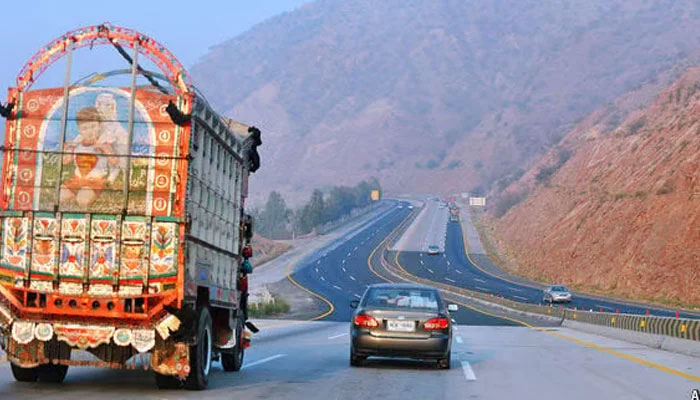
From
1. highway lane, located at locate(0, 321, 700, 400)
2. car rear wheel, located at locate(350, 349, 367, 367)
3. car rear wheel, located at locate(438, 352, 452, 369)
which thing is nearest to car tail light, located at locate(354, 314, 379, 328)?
car rear wheel, located at locate(350, 349, 367, 367)

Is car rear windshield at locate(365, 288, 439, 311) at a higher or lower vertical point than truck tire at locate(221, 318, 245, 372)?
higher

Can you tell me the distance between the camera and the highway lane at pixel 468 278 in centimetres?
6000

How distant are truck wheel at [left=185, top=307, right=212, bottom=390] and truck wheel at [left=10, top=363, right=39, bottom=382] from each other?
2.07 metres

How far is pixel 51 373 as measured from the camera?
41.3ft

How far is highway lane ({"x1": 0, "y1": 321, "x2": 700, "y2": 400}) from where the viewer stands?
1217 centimetres

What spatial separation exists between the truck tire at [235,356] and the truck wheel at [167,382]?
2.86 metres

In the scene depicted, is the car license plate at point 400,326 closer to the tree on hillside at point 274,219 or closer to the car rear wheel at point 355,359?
the car rear wheel at point 355,359

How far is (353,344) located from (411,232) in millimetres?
116715

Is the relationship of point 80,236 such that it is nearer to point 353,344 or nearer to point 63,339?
point 63,339

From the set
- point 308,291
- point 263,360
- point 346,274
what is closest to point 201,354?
point 263,360

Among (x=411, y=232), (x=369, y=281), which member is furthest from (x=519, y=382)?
(x=411, y=232)

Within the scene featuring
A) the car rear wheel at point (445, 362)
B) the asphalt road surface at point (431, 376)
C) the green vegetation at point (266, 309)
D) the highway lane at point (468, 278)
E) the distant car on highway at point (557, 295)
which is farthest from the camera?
the distant car on highway at point (557, 295)

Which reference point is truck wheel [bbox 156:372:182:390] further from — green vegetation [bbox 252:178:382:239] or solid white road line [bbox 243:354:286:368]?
green vegetation [bbox 252:178:382:239]

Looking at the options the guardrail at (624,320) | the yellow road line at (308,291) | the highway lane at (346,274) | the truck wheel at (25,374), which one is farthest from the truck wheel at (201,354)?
the yellow road line at (308,291)
